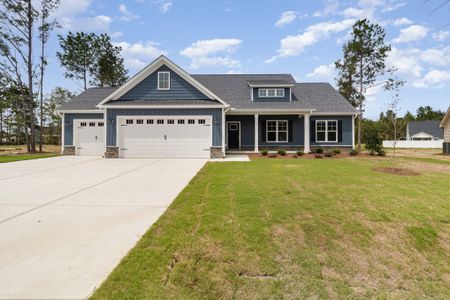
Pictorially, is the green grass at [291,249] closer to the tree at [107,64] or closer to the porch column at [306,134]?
the porch column at [306,134]

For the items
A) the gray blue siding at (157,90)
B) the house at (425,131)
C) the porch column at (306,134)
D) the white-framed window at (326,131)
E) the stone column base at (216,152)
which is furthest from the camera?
the house at (425,131)

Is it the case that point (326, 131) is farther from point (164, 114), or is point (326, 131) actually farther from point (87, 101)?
point (87, 101)

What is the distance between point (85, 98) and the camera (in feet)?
62.5

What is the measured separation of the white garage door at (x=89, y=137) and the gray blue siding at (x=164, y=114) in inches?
112

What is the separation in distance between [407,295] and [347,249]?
864 millimetres

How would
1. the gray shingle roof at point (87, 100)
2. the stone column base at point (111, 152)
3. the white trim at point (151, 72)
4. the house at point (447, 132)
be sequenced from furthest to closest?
the house at point (447, 132), the gray shingle roof at point (87, 100), the white trim at point (151, 72), the stone column base at point (111, 152)

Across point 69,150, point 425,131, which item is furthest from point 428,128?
point 69,150

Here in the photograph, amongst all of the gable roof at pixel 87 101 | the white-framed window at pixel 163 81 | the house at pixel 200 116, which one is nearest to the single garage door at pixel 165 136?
the house at pixel 200 116

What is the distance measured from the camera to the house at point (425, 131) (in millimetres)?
47625

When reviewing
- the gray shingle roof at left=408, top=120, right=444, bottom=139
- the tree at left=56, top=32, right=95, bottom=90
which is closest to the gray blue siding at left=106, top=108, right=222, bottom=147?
the tree at left=56, top=32, right=95, bottom=90

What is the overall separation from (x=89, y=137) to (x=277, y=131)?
1289 cm

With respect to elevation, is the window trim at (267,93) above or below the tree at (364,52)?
below

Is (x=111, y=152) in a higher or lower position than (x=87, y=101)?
lower

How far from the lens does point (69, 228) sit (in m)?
3.98
